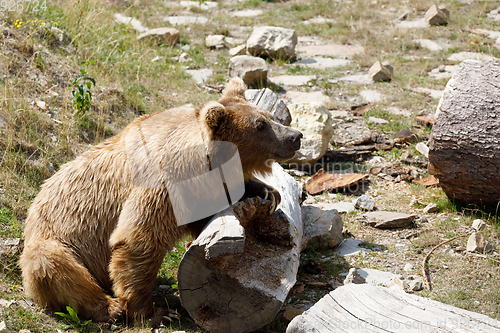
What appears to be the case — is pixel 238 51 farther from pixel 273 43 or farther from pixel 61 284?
pixel 61 284

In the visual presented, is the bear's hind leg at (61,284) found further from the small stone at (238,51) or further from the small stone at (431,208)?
the small stone at (238,51)

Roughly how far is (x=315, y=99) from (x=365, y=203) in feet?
10.3

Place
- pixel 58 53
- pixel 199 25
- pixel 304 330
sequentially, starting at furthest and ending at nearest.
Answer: pixel 199 25
pixel 58 53
pixel 304 330

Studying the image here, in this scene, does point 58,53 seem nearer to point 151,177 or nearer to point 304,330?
point 151,177

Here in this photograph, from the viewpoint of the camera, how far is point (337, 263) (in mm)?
4402

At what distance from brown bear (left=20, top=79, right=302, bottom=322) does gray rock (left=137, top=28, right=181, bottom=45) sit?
Result: 6.72 m

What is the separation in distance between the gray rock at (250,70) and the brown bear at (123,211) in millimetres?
4512

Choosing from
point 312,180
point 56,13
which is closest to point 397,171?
point 312,180

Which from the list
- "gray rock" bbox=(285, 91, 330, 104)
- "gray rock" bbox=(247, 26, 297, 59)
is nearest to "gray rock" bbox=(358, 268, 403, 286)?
"gray rock" bbox=(285, 91, 330, 104)

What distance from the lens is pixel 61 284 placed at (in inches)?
134

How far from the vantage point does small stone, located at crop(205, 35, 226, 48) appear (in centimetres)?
1035

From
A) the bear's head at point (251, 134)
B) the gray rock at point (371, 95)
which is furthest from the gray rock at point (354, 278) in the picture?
the gray rock at point (371, 95)

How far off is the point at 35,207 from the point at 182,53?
6.73 metres

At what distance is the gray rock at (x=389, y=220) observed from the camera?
491 cm
